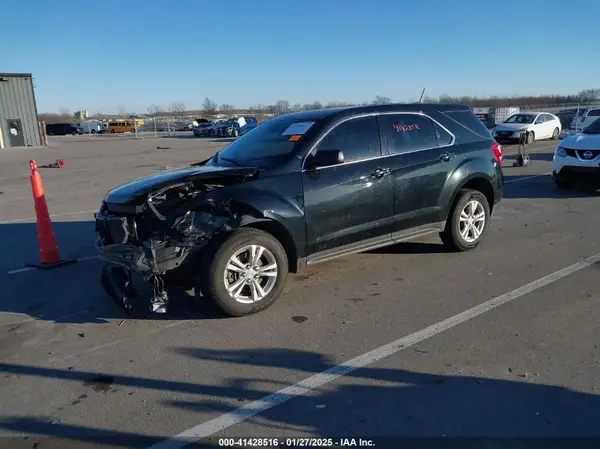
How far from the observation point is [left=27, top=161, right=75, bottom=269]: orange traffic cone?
612cm

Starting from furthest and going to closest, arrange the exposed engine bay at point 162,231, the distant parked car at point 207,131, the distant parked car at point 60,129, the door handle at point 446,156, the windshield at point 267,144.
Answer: the distant parked car at point 60,129 → the distant parked car at point 207,131 → the door handle at point 446,156 → the windshield at point 267,144 → the exposed engine bay at point 162,231

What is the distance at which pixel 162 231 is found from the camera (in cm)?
436

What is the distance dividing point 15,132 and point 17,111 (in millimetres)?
1461

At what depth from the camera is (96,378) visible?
11.8 ft

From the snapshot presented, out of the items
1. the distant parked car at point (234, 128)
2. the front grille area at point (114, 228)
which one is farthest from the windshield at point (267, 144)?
the distant parked car at point (234, 128)

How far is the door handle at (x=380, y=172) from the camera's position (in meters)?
5.35

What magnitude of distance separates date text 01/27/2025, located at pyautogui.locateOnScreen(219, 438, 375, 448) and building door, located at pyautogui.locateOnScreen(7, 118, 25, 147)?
38.7 metres

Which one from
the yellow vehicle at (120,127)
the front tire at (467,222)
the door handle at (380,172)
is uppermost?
the yellow vehicle at (120,127)

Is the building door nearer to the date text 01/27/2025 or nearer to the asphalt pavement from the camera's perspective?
the asphalt pavement

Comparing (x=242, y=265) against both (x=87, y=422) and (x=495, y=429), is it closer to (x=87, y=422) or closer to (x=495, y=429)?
(x=87, y=422)

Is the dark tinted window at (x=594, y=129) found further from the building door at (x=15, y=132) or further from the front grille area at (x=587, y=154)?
the building door at (x=15, y=132)

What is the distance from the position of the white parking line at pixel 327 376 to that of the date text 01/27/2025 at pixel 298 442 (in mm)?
160

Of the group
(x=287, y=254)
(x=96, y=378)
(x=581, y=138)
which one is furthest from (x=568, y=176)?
(x=96, y=378)

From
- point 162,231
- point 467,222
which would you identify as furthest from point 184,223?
point 467,222
